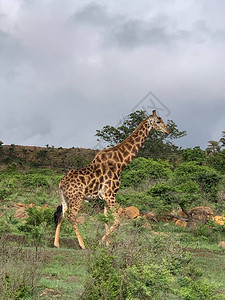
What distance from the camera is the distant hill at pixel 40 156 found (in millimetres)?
41344

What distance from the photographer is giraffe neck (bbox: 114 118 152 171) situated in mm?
10805

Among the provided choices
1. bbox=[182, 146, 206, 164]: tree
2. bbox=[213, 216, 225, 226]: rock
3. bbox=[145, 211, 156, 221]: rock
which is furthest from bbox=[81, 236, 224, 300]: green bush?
bbox=[182, 146, 206, 164]: tree

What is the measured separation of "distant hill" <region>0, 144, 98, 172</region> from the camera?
4134 centimetres

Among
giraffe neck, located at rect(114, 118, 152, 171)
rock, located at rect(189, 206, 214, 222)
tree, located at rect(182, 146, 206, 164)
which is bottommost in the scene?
rock, located at rect(189, 206, 214, 222)

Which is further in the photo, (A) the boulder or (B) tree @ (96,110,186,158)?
(B) tree @ (96,110,186,158)

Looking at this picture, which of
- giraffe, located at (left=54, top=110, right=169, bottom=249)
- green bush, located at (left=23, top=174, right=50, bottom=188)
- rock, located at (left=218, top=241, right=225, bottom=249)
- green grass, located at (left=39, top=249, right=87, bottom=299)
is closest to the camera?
green grass, located at (left=39, top=249, right=87, bottom=299)

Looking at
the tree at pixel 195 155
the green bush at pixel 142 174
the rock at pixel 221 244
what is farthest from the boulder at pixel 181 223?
the tree at pixel 195 155

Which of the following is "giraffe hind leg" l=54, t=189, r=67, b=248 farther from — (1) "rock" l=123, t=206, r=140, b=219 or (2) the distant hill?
(2) the distant hill

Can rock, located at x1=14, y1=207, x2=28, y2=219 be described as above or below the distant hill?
below

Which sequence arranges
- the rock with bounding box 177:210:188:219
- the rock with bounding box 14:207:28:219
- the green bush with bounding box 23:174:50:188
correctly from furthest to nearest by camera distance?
the green bush with bounding box 23:174:50:188
the rock with bounding box 177:210:188:219
the rock with bounding box 14:207:28:219

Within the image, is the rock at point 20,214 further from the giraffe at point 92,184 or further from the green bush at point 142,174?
the green bush at point 142,174

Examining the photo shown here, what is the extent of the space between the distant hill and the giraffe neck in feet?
90.6

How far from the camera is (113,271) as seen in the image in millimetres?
5477

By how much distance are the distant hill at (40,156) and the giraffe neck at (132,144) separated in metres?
27.6
